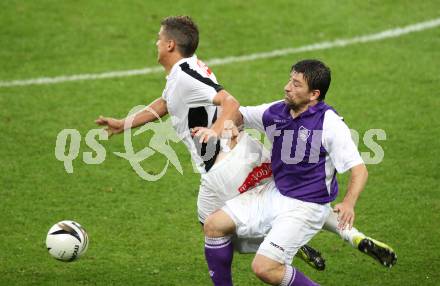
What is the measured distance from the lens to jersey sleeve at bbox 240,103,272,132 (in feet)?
25.2

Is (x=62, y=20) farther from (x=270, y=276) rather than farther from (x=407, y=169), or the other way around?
(x=270, y=276)

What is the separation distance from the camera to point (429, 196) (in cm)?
1004

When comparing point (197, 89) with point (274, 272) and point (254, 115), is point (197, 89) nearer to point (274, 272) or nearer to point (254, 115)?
point (254, 115)

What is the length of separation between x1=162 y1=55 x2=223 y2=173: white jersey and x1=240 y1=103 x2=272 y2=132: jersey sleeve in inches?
10.1

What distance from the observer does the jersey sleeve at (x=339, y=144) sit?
6.97 m

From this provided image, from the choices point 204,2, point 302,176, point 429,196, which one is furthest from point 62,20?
point 302,176

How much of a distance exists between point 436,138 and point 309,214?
4618 mm

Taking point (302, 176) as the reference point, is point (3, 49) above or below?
below

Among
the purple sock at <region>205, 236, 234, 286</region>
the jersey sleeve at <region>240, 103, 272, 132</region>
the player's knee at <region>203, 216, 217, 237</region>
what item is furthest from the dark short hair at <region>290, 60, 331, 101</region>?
the purple sock at <region>205, 236, 234, 286</region>

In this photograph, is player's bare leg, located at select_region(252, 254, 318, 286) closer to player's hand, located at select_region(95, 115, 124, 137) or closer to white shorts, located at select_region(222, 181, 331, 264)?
white shorts, located at select_region(222, 181, 331, 264)

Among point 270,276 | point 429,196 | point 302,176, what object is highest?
point 302,176

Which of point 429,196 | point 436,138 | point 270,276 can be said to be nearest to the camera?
point 270,276

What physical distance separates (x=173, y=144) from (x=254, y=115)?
3.94 m

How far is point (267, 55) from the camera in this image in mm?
14219
